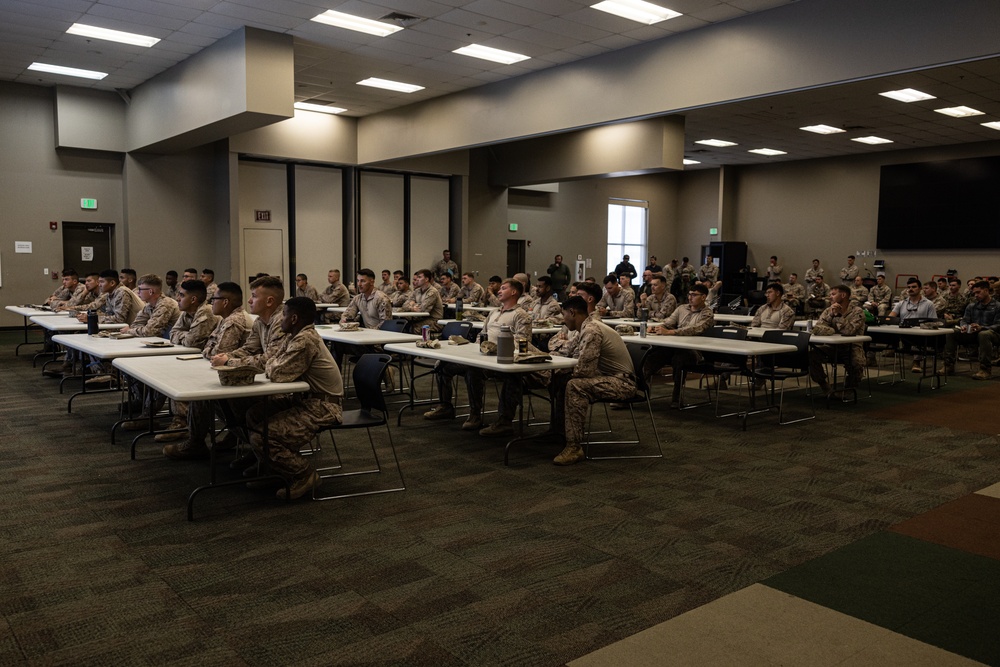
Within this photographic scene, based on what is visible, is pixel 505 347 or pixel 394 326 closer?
pixel 505 347

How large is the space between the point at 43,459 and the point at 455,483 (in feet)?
9.85

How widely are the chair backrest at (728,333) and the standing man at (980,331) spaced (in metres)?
4.12

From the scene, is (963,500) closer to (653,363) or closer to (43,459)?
(653,363)

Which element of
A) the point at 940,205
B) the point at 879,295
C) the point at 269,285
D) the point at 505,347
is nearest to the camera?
the point at 269,285

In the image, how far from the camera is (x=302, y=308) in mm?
4547

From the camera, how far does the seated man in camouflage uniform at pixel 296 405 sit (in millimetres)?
4438

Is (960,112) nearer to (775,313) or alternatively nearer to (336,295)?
(775,313)

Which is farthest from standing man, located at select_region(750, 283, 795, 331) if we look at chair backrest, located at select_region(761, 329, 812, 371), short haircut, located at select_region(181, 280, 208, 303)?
short haircut, located at select_region(181, 280, 208, 303)

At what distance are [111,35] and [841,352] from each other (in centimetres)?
1051

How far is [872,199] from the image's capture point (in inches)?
746

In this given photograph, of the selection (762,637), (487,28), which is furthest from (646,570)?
(487,28)

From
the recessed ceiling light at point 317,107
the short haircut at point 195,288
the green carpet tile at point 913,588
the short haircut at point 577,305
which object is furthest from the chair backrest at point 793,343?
the recessed ceiling light at point 317,107

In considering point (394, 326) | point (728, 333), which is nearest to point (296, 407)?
point (394, 326)

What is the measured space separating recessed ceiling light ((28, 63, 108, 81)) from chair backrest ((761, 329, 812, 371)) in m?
11.8
